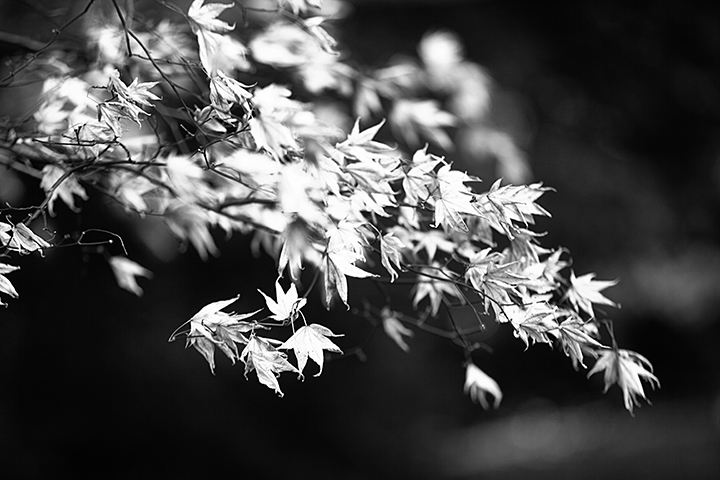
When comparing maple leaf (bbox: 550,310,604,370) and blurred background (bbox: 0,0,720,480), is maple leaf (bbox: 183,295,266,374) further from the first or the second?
blurred background (bbox: 0,0,720,480)

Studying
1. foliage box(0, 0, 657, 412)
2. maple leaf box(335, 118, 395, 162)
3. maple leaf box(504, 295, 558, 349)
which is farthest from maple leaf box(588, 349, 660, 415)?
maple leaf box(335, 118, 395, 162)

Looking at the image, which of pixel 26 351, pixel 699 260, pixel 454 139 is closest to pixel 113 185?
pixel 26 351

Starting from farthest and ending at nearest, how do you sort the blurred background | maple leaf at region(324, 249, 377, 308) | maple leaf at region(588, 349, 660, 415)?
the blurred background, maple leaf at region(588, 349, 660, 415), maple leaf at region(324, 249, 377, 308)

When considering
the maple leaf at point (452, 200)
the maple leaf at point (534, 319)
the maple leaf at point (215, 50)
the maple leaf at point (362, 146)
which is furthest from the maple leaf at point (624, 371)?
the maple leaf at point (215, 50)

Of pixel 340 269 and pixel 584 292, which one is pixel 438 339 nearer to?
pixel 584 292

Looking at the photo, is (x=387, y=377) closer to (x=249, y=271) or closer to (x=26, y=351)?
(x=249, y=271)

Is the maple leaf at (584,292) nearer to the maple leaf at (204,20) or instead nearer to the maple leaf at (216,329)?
the maple leaf at (216,329)
